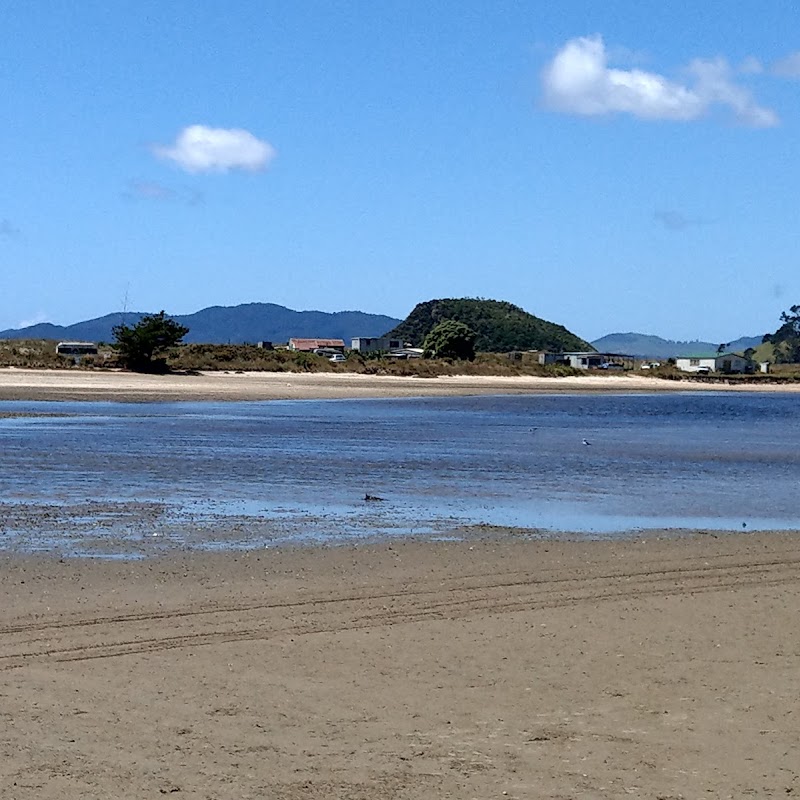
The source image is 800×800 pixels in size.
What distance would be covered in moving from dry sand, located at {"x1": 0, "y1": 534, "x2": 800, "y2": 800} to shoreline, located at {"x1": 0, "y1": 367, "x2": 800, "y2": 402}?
155 ft

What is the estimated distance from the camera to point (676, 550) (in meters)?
16.0

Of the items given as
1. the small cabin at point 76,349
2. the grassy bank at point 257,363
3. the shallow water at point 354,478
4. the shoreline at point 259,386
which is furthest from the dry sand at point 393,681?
the small cabin at point 76,349

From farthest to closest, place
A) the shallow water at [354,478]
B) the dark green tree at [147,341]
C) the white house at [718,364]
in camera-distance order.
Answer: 1. the white house at [718,364]
2. the dark green tree at [147,341]
3. the shallow water at [354,478]

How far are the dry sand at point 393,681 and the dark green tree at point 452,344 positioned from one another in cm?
10954

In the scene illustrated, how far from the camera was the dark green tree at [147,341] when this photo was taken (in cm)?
8112

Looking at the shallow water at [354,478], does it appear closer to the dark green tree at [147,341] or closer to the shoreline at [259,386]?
the shoreline at [259,386]

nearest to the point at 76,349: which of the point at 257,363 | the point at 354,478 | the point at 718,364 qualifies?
the point at 257,363

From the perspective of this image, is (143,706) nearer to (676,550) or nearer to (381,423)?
(676,550)

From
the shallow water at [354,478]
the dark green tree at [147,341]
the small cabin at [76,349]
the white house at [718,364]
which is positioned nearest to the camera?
the shallow water at [354,478]

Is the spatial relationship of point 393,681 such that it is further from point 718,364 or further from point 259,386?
point 718,364

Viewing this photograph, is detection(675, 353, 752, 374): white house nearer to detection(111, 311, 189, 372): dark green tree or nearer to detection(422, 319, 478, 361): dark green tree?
detection(422, 319, 478, 361): dark green tree

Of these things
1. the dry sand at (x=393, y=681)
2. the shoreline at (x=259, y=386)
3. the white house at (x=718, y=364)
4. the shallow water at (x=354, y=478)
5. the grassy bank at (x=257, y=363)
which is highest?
the white house at (x=718, y=364)

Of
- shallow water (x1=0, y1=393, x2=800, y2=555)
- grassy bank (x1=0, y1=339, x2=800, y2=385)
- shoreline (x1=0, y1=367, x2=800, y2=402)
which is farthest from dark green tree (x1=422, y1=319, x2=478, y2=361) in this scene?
shallow water (x1=0, y1=393, x2=800, y2=555)

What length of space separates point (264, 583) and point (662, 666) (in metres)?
4.83
